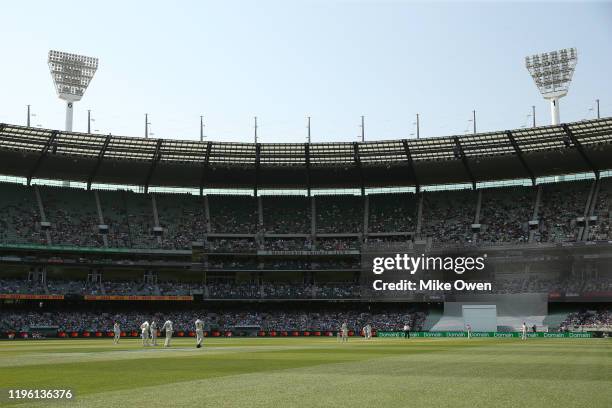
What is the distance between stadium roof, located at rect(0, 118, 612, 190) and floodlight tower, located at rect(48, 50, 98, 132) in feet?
24.2

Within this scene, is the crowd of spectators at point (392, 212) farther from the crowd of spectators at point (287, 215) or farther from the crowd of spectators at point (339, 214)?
the crowd of spectators at point (287, 215)

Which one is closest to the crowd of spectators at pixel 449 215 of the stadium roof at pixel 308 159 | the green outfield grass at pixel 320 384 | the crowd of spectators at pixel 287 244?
the stadium roof at pixel 308 159

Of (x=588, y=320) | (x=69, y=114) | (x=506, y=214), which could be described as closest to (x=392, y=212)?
(x=506, y=214)

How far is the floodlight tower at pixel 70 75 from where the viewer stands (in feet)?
275

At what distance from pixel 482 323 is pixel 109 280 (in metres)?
46.0

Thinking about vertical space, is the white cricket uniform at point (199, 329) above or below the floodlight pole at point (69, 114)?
below

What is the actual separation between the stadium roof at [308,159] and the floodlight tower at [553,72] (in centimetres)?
742

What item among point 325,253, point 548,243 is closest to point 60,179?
point 325,253

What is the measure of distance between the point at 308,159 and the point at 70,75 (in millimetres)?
32541

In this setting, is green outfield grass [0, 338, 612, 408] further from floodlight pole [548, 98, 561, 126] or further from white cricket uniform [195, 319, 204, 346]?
floodlight pole [548, 98, 561, 126]

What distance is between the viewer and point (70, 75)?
84.7 metres

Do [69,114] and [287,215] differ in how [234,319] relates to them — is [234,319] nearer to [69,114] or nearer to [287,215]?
[287,215]

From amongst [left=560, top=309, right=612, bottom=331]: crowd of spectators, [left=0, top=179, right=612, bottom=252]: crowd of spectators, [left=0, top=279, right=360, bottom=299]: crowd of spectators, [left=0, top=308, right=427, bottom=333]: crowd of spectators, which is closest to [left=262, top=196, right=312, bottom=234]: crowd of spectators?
[left=0, top=179, right=612, bottom=252]: crowd of spectators

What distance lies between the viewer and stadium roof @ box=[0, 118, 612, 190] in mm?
76875
